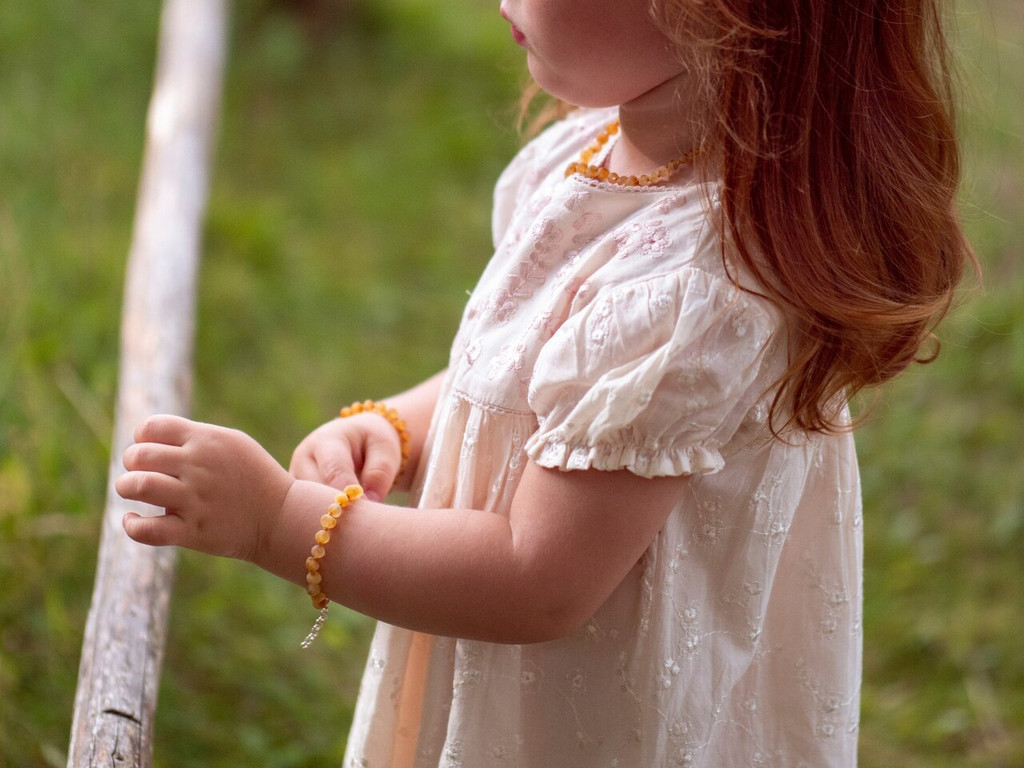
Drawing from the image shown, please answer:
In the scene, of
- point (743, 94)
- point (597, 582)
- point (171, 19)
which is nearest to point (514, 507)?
point (597, 582)

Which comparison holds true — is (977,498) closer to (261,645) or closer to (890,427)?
(890,427)

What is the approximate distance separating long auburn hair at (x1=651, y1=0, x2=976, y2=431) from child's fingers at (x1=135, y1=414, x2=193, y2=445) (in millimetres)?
490

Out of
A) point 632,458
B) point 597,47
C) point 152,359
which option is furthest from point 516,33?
point 152,359

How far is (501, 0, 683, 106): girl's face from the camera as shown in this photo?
939 millimetres

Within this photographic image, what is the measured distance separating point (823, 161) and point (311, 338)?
2.24m

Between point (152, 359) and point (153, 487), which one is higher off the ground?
point (152, 359)

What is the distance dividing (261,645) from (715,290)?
1.35m

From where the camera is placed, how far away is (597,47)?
954mm

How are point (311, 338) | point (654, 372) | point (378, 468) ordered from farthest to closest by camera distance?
point (311, 338) → point (378, 468) → point (654, 372)

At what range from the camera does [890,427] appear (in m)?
2.73

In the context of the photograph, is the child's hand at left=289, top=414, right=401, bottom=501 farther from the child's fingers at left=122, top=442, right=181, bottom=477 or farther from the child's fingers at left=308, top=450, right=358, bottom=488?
the child's fingers at left=122, top=442, right=181, bottom=477

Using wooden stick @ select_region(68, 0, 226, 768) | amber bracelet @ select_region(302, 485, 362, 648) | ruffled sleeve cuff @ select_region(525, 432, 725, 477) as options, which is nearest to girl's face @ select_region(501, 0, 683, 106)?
ruffled sleeve cuff @ select_region(525, 432, 725, 477)

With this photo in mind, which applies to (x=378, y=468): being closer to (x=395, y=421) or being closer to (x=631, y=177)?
(x=395, y=421)

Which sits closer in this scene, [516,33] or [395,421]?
[516,33]
